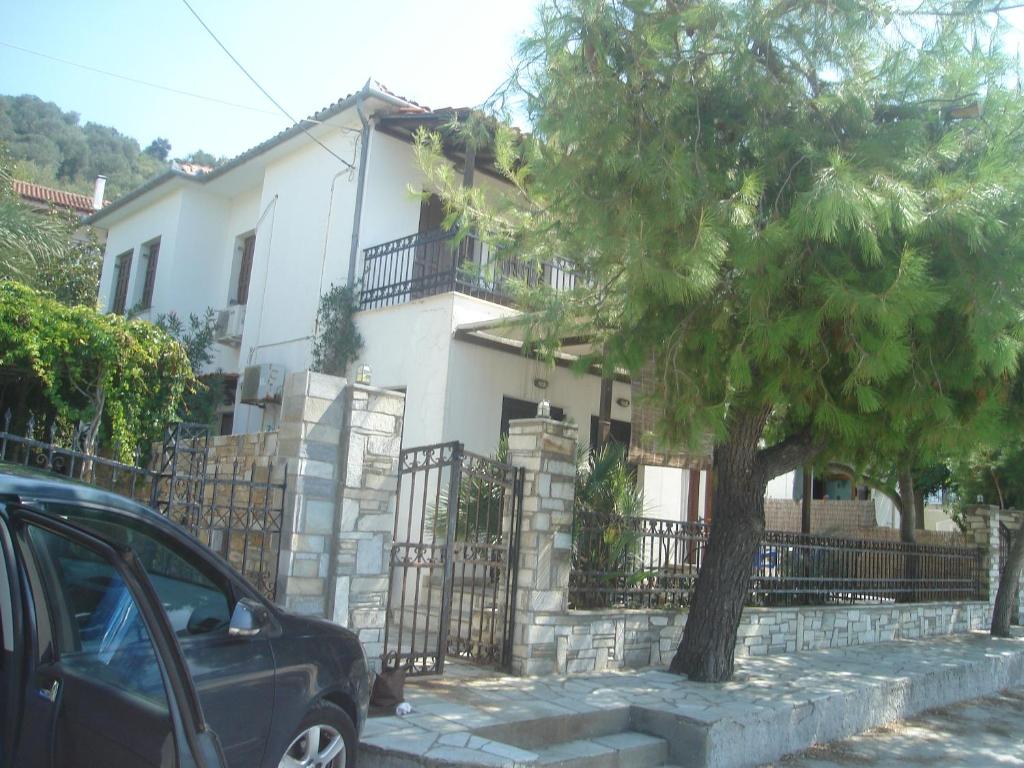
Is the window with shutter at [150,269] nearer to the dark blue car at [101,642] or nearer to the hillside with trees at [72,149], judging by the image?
the dark blue car at [101,642]

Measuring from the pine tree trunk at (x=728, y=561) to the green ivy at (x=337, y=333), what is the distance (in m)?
6.10

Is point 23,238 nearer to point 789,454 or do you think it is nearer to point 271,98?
point 271,98

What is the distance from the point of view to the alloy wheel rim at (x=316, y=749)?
167 inches

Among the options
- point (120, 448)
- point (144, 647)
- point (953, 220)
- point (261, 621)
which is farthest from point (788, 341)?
point (120, 448)

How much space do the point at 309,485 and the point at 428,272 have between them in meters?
6.09

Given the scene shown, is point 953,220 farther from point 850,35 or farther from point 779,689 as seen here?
point 779,689

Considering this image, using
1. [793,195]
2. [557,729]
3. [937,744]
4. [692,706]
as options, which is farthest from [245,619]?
[937,744]

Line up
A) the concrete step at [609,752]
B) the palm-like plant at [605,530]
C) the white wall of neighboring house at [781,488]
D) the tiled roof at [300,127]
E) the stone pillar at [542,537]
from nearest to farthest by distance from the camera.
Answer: the concrete step at [609,752] → the stone pillar at [542,537] → the palm-like plant at [605,530] → the tiled roof at [300,127] → the white wall of neighboring house at [781,488]

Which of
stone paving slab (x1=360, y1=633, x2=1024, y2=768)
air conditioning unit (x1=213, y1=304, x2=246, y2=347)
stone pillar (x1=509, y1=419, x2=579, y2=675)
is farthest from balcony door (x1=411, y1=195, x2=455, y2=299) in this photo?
stone paving slab (x1=360, y1=633, x2=1024, y2=768)

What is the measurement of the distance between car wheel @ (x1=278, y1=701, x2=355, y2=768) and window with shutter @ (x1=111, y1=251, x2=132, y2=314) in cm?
1570

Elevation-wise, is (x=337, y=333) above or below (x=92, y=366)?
above

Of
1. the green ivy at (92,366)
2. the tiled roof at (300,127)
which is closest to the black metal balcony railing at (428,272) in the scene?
the tiled roof at (300,127)

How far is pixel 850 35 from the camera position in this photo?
659cm

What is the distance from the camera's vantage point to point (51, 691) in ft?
8.73
